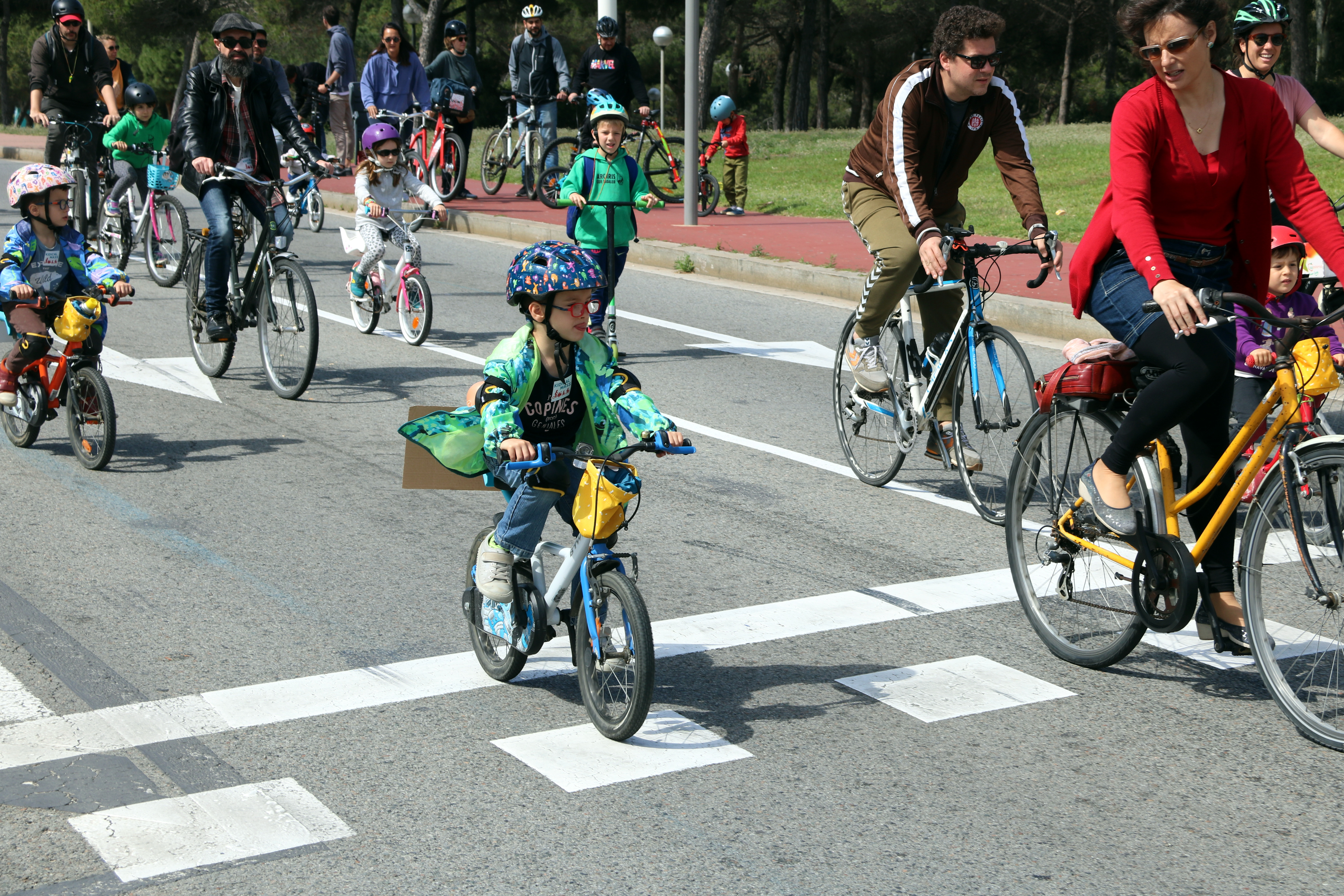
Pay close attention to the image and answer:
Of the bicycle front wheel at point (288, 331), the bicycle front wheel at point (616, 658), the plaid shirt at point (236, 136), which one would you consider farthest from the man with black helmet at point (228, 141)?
the bicycle front wheel at point (616, 658)

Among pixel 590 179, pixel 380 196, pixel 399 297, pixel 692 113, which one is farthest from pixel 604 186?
pixel 692 113

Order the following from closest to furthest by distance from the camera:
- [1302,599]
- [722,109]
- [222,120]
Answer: [1302,599]
[222,120]
[722,109]

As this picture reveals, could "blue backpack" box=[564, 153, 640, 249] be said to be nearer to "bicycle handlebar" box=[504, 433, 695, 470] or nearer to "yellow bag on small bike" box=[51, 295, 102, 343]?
"yellow bag on small bike" box=[51, 295, 102, 343]

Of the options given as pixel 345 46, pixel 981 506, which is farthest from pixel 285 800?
pixel 345 46

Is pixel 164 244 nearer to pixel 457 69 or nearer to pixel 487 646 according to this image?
pixel 457 69

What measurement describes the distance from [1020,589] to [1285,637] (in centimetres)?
106

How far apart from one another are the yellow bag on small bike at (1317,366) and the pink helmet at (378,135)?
777cm

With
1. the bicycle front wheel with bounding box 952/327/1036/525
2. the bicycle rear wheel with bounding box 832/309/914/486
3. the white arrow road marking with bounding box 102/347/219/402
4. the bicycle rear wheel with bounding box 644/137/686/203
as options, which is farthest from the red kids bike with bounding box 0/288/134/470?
the bicycle rear wheel with bounding box 644/137/686/203

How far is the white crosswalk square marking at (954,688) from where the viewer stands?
462 centimetres

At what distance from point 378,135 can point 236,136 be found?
1.75 meters

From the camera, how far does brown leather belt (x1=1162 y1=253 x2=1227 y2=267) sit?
4.56m

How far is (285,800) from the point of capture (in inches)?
156

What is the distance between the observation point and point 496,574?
15.4 ft

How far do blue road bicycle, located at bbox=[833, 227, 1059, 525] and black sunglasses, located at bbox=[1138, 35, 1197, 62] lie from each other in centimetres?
151
